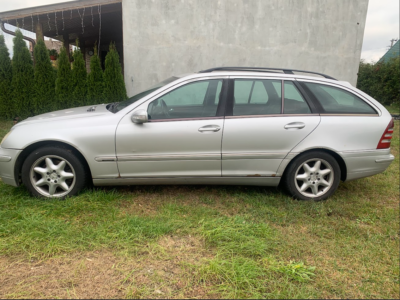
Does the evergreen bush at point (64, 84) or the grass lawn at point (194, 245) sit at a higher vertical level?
the evergreen bush at point (64, 84)

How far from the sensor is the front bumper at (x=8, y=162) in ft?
11.0

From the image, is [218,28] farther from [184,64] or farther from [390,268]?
[390,268]

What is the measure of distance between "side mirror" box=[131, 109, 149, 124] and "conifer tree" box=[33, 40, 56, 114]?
17.4 feet

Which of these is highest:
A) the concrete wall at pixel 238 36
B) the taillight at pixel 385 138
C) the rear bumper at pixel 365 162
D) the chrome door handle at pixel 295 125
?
the concrete wall at pixel 238 36

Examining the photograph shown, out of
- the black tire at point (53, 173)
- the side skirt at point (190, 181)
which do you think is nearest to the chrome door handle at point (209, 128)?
the side skirt at point (190, 181)

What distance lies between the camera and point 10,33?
8.09 meters

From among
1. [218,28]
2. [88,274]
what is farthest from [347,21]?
[88,274]

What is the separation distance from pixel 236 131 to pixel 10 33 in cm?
773

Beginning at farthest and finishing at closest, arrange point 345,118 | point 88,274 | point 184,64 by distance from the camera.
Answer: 1. point 184,64
2. point 345,118
3. point 88,274

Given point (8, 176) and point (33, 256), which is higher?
point (8, 176)

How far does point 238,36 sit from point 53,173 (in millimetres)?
6637

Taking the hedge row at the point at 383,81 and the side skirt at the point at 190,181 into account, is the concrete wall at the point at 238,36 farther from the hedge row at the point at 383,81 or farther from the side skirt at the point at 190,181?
the hedge row at the point at 383,81

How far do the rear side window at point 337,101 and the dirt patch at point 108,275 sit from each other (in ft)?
7.77

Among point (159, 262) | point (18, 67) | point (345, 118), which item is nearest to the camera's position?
point (159, 262)
